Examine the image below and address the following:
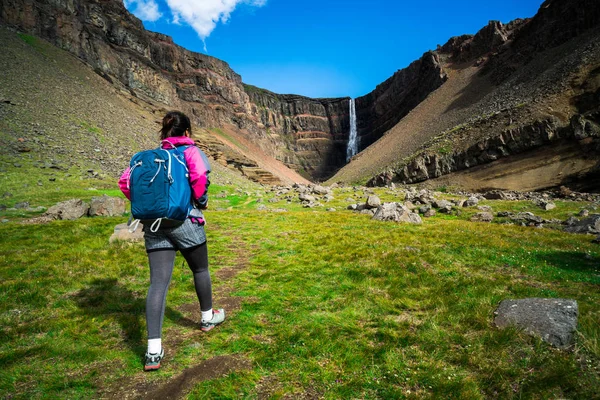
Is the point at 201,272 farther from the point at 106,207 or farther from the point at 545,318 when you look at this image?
the point at 106,207

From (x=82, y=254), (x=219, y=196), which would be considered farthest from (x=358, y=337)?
(x=219, y=196)

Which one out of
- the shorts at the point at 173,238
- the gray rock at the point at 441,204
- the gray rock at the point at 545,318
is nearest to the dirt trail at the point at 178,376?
the shorts at the point at 173,238

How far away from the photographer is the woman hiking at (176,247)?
373cm

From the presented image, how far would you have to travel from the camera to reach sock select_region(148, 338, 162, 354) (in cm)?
357

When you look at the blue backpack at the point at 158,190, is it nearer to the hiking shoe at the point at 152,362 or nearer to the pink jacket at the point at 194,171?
the pink jacket at the point at 194,171

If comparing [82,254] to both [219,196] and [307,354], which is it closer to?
[307,354]

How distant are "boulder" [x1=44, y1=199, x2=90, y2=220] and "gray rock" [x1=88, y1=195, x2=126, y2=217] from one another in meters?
0.48

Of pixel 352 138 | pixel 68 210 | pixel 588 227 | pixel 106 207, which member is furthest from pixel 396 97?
pixel 68 210

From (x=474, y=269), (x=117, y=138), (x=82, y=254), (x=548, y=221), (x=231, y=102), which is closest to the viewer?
(x=474, y=269)

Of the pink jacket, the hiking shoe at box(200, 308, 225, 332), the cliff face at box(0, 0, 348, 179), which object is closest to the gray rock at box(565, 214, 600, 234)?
the hiking shoe at box(200, 308, 225, 332)

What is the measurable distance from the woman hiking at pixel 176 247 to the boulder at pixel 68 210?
14882 mm

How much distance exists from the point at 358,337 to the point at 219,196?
30624 mm

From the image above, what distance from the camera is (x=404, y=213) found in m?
15.6

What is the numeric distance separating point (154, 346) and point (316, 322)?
248 cm
